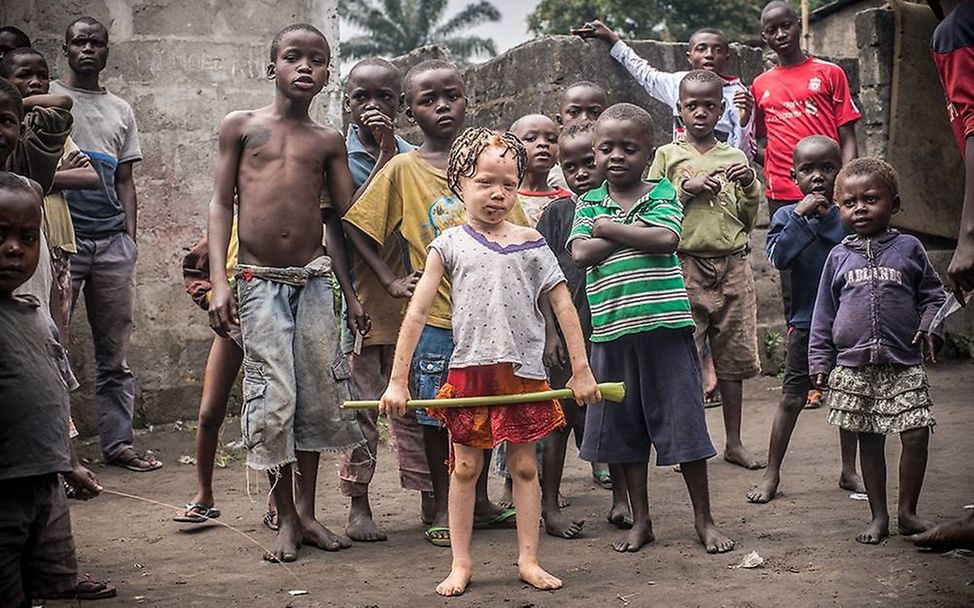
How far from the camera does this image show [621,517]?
459cm

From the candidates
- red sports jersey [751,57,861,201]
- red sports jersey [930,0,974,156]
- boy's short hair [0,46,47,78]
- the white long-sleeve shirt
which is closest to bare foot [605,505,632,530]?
red sports jersey [930,0,974,156]

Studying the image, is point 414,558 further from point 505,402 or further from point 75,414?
point 75,414

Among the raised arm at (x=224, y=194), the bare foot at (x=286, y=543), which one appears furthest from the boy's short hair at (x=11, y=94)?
the bare foot at (x=286, y=543)

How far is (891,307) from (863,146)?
184 inches

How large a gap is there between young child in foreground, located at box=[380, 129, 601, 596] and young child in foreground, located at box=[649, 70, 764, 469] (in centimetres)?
162

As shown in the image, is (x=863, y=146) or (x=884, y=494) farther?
(x=863, y=146)

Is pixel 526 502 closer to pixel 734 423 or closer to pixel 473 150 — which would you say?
pixel 473 150

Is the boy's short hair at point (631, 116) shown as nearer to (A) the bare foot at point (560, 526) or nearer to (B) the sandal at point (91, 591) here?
(A) the bare foot at point (560, 526)

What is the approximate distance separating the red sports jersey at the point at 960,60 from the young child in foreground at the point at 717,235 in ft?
5.12

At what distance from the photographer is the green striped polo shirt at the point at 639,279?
4.21m

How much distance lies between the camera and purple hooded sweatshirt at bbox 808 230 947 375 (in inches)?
162

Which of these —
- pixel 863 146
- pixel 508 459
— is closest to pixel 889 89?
pixel 863 146

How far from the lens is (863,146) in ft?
27.8

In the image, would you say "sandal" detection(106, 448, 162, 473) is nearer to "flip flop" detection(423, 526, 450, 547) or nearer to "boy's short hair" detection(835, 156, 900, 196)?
"flip flop" detection(423, 526, 450, 547)
